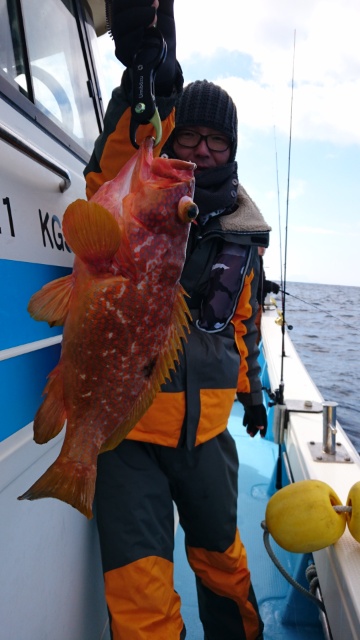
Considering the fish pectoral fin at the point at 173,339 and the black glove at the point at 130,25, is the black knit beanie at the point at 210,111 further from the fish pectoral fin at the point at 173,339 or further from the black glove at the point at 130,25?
the fish pectoral fin at the point at 173,339

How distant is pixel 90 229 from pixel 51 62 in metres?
1.62

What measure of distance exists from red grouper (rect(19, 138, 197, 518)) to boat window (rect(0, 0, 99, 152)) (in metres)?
0.75

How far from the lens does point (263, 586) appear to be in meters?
2.84

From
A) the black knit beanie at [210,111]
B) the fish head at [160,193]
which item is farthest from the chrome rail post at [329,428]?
the fish head at [160,193]

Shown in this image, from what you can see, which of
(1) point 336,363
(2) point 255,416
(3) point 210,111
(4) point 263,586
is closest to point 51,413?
(3) point 210,111

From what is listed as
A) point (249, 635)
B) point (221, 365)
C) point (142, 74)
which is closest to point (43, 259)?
point (142, 74)

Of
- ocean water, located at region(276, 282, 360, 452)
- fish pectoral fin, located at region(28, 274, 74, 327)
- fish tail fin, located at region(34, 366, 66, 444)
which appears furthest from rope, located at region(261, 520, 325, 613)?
ocean water, located at region(276, 282, 360, 452)

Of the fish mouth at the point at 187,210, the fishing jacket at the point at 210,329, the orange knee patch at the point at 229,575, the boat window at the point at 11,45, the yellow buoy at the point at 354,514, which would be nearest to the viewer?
the fish mouth at the point at 187,210

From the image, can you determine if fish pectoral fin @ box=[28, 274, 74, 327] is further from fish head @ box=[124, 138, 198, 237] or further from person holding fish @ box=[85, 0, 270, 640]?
person holding fish @ box=[85, 0, 270, 640]

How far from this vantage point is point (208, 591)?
2234 millimetres

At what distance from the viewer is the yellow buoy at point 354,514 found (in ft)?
5.80

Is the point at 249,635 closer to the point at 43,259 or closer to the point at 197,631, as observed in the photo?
the point at 197,631

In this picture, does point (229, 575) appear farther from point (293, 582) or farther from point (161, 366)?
point (161, 366)

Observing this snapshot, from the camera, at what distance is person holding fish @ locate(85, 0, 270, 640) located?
70.3 inches
